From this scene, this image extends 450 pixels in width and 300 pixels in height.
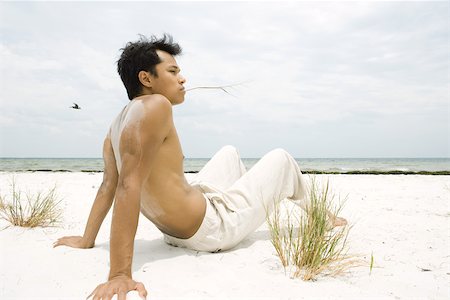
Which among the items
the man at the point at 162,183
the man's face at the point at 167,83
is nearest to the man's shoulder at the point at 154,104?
the man at the point at 162,183

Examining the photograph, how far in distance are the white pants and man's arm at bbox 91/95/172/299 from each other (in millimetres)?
671

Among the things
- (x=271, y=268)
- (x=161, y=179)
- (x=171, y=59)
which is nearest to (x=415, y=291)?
(x=271, y=268)

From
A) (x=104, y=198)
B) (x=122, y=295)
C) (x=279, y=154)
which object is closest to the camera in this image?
(x=122, y=295)

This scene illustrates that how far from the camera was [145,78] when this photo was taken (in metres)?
2.36

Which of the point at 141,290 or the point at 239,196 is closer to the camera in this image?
the point at 141,290

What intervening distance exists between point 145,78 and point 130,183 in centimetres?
77

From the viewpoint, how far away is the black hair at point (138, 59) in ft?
7.73

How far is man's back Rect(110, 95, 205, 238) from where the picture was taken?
77.8 inches

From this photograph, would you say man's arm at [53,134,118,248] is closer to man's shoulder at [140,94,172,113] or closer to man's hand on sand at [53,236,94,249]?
man's hand on sand at [53,236,94,249]

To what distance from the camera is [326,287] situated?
205 centimetres

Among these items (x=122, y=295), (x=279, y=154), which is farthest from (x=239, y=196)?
(x=122, y=295)

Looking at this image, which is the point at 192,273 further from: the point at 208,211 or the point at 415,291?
the point at 415,291

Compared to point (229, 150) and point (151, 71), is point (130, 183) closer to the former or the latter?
point (151, 71)

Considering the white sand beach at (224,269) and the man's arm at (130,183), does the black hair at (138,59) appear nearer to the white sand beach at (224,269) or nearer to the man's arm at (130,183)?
the man's arm at (130,183)
